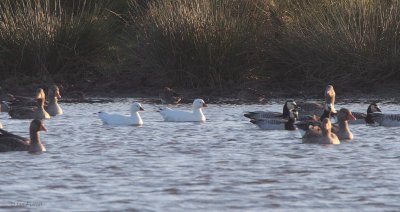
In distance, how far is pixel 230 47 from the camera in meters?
26.7

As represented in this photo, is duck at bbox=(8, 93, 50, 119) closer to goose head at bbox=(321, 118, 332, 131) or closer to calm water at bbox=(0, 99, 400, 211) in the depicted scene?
calm water at bbox=(0, 99, 400, 211)

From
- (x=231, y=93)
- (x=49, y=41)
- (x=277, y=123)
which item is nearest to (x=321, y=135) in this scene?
(x=277, y=123)

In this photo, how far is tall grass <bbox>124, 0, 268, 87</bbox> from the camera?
2664 centimetres

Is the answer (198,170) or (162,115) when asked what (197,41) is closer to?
(162,115)

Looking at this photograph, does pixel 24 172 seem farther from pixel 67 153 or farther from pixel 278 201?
pixel 278 201

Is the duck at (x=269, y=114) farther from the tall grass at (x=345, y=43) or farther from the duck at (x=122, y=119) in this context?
the tall grass at (x=345, y=43)

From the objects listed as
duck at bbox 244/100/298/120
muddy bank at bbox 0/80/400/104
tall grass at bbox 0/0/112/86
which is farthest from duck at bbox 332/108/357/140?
tall grass at bbox 0/0/112/86

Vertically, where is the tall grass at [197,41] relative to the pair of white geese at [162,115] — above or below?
above

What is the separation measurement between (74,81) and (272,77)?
15.9ft

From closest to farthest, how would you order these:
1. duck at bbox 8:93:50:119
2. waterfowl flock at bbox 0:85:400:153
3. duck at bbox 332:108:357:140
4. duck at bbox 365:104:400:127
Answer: waterfowl flock at bbox 0:85:400:153, duck at bbox 332:108:357:140, duck at bbox 365:104:400:127, duck at bbox 8:93:50:119

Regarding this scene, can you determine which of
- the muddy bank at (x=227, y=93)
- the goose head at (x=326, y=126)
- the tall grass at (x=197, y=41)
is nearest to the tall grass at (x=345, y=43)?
the muddy bank at (x=227, y=93)

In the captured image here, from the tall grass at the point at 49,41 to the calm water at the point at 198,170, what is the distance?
7245 mm

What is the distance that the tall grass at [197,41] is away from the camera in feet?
87.4

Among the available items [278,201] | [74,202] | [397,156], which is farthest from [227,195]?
[397,156]
